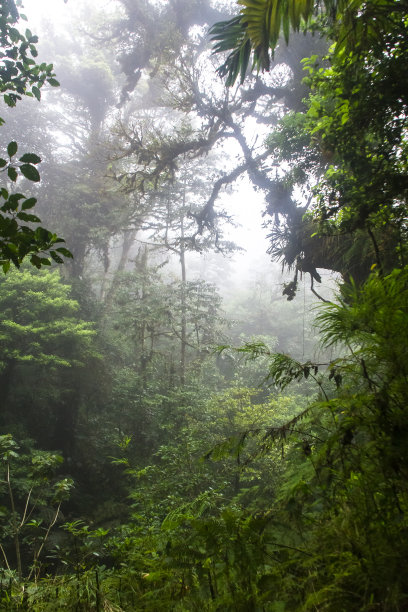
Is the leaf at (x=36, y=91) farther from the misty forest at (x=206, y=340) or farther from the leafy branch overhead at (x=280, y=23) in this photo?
the leafy branch overhead at (x=280, y=23)

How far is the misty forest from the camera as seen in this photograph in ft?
4.12

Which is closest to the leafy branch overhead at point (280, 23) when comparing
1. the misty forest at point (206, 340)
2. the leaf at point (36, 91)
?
the misty forest at point (206, 340)

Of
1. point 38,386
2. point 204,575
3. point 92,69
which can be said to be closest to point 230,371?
point 38,386

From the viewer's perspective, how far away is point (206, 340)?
12516 millimetres

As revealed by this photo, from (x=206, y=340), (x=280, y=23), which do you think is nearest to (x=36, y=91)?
(x=280, y=23)

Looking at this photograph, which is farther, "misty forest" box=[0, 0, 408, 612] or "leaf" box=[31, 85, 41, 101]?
"leaf" box=[31, 85, 41, 101]

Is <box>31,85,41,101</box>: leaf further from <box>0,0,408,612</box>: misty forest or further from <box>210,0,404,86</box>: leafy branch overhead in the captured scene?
<box>210,0,404,86</box>: leafy branch overhead

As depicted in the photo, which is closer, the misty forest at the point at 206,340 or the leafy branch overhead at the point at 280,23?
the misty forest at the point at 206,340

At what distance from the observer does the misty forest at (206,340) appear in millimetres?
1257

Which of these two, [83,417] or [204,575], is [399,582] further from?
[83,417]

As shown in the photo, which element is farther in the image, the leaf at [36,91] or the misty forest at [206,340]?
the leaf at [36,91]

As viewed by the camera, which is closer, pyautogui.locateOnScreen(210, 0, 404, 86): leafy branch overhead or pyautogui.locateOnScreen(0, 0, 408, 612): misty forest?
pyautogui.locateOnScreen(0, 0, 408, 612): misty forest

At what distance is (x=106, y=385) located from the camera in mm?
10430

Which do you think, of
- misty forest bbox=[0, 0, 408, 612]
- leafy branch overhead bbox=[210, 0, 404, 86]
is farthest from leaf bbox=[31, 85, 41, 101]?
leafy branch overhead bbox=[210, 0, 404, 86]
